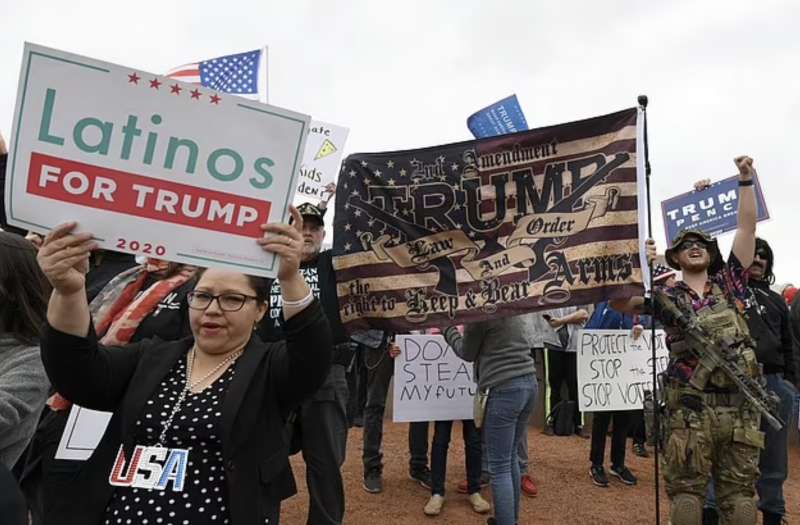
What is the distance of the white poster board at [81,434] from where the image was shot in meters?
2.39

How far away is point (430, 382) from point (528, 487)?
137cm

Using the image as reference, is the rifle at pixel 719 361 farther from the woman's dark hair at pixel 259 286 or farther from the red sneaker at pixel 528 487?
the woman's dark hair at pixel 259 286

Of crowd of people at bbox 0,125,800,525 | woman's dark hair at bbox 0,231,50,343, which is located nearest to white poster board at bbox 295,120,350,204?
crowd of people at bbox 0,125,800,525

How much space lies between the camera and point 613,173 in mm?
3773

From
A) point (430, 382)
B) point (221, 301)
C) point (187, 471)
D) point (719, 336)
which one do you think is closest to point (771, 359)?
point (719, 336)

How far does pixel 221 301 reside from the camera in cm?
202

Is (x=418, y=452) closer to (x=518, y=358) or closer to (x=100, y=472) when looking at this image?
(x=518, y=358)

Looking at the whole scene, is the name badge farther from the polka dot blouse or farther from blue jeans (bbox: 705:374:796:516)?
blue jeans (bbox: 705:374:796:516)

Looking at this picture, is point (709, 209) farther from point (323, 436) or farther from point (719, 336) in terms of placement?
point (323, 436)

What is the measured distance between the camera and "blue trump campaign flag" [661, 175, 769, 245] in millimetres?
6441

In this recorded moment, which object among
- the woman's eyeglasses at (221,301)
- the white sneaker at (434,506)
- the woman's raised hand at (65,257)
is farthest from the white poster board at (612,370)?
the woman's raised hand at (65,257)

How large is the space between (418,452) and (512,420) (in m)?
2.09

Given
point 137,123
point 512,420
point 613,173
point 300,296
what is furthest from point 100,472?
point 613,173

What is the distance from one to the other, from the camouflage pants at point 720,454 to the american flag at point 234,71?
243 inches
